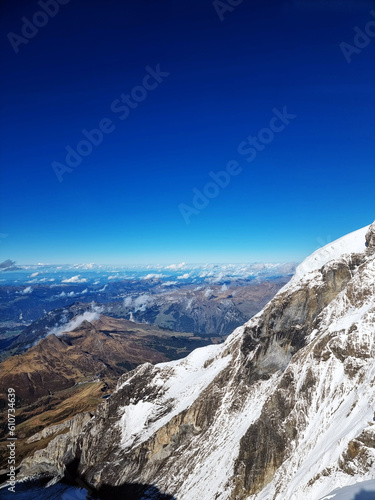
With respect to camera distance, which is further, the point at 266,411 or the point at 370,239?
the point at 370,239

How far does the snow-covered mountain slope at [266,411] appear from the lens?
5469cm

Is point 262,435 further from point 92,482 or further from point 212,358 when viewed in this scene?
point 92,482

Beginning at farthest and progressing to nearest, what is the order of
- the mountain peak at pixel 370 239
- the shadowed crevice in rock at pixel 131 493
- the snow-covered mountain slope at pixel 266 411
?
1. the mountain peak at pixel 370 239
2. the shadowed crevice in rock at pixel 131 493
3. the snow-covered mountain slope at pixel 266 411

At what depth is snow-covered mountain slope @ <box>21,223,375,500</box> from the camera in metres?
54.7

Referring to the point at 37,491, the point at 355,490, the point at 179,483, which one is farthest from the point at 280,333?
the point at 37,491

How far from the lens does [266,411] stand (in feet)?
Answer: 235

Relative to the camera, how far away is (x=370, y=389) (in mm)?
53375

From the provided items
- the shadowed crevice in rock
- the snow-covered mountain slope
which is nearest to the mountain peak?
the snow-covered mountain slope

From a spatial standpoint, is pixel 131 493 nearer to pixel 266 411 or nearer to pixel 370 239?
pixel 266 411

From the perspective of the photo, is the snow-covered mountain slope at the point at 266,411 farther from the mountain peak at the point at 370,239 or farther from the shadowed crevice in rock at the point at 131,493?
the shadowed crevice in rock at the point at 131,493

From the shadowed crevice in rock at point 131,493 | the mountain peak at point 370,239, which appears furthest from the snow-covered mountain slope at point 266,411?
the shadowed crevice in rock at point 131,493

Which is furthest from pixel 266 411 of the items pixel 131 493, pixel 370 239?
pixel 370 239

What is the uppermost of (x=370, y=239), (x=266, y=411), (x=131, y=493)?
(x=370, y=239)

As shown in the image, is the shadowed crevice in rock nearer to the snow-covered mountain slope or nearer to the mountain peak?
the snow-covered mountain slope
